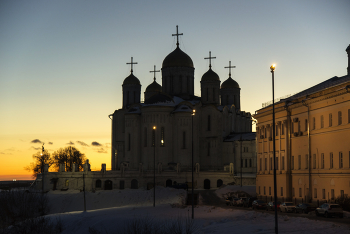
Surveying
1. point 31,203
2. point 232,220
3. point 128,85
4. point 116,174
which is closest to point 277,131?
point 232,220

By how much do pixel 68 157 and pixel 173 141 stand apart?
53.1 metres

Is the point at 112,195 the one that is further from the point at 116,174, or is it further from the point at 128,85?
the point at 128,85

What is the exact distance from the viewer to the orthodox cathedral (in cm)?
8525

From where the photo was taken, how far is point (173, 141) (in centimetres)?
9044

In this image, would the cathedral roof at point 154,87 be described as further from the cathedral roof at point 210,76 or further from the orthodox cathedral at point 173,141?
the cathedral roof at point 210,76

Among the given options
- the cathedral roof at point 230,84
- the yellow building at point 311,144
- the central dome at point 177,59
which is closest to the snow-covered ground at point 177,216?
the yellow building at point 311,144

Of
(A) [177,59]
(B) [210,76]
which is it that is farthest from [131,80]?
(B) [210,76]

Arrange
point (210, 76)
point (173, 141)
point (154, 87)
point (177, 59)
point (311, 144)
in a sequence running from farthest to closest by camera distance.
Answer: point (154, 87), point (210, 76), point (177, 59), point (173, 141), point (311, 144)

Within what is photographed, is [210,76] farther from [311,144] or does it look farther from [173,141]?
[311,144]

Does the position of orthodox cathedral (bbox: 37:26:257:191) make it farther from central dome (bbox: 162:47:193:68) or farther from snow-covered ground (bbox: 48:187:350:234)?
snow-covered ground (bbox: 48:187:350:234)

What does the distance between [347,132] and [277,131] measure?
14366 mm

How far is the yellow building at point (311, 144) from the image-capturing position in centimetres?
4288

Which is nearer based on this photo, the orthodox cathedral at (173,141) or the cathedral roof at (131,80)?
the orthodox cathedral at (173,141)

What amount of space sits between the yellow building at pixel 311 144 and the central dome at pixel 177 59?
136 feet
